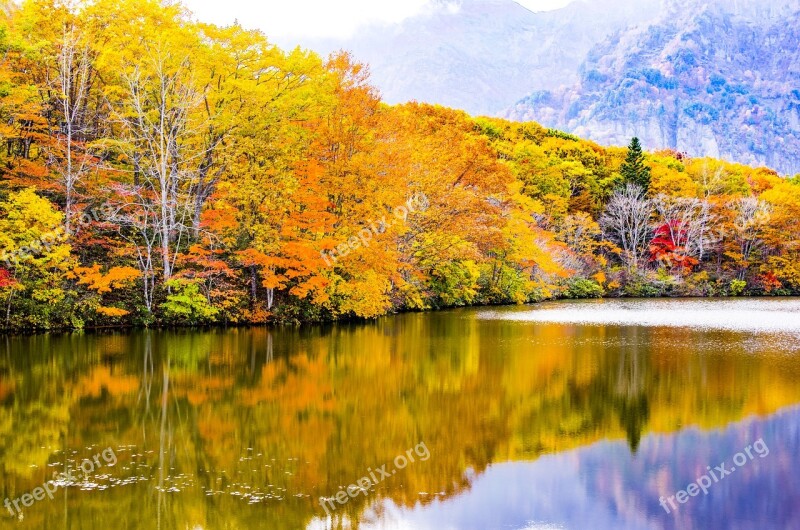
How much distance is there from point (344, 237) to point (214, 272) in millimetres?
5194

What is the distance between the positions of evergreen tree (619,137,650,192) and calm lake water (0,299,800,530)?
35.9 meters

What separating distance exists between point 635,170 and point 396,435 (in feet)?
162

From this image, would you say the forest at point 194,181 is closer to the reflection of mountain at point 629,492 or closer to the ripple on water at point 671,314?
the ripple on water at point 671,314

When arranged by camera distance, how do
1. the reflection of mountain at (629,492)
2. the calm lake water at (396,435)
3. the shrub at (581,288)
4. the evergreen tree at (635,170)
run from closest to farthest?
1. the reflection of mountain at (629,492)
2. the calm lake water at (396,435)
3. the shrub at (581,288)
4. the evergreen tree at (635,170)

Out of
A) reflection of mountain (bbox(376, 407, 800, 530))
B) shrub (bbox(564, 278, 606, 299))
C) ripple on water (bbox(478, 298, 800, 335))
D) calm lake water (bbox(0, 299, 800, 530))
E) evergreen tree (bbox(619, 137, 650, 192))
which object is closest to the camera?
reflection of mountain (bbox(376, 407, 800, 530))

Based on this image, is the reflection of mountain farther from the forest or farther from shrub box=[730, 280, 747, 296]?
shrub box=[730, 280, 747, 296]

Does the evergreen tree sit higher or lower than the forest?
higher

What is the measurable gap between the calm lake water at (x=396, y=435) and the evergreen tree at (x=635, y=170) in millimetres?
35927

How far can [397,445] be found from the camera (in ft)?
35.8

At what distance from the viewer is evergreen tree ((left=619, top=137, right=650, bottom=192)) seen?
184ft

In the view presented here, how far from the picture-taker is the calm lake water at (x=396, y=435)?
8.42 metres

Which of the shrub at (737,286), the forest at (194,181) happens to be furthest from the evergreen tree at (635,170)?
the forest at (194,181)

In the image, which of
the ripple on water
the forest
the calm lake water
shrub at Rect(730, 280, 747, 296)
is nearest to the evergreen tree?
shrub at Rect(730, 280, 747, 296)

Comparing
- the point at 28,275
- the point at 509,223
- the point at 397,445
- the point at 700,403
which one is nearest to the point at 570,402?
the point at 700,403
